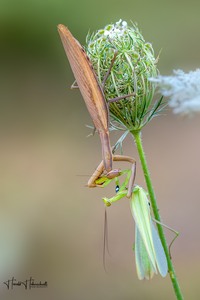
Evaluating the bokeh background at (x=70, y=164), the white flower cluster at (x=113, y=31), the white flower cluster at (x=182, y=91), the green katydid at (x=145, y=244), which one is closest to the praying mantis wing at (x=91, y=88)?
the white flower cluster at (x=113, y=31)

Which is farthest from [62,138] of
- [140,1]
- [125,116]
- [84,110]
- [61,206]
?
[125,116]

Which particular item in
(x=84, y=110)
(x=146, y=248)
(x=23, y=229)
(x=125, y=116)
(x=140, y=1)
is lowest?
(x=146, y=248)

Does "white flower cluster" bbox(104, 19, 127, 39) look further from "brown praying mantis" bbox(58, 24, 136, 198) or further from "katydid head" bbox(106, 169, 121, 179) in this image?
"katydid head" bbox(106, 169, 121, 179)

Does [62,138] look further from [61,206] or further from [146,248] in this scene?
[146,248]

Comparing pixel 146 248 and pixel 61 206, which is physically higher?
pixel 61 206

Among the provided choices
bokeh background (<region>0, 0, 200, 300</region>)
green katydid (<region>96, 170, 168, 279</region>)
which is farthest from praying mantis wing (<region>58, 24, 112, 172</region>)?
bokeh background (<region>0, 0, 200, 300</region>)

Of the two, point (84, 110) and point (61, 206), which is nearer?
point (61, 206)

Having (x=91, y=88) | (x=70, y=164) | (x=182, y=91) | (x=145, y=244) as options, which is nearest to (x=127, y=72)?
(x=91, y=88)

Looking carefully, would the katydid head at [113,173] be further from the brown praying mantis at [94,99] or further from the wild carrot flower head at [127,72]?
the wild carrot flower head at [127,72]

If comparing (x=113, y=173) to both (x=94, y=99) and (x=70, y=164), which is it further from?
(x=70, y=164)
